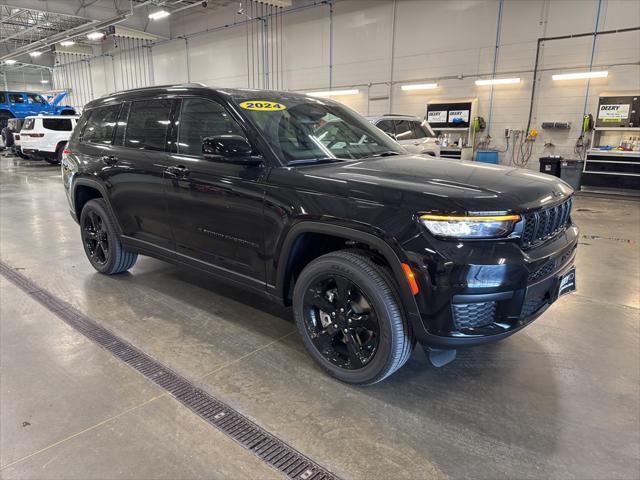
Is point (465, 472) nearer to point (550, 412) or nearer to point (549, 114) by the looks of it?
point (550, 412)

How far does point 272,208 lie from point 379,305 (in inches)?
32.1

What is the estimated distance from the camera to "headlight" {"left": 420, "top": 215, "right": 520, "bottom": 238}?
186 cm

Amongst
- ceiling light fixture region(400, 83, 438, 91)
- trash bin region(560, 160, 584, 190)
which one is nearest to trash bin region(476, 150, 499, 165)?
trash bin region(560, 160, 584, 190)

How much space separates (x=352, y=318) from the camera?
89.0 inches

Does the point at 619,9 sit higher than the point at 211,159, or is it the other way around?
the point at 619,9

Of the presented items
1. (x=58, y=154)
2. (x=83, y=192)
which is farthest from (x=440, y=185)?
(x=58, y=154)

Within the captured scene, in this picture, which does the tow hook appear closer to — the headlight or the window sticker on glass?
the headlight

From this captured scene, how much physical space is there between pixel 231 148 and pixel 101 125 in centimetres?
206

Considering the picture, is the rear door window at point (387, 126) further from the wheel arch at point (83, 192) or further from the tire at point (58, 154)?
the tire at point (58, 154)

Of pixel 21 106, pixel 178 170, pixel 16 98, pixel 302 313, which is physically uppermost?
pixel 16 98

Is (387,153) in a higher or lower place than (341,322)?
higher

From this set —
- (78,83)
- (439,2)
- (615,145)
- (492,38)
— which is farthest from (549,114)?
(78,83)

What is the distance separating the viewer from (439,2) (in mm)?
11586

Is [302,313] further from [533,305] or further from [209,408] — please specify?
[533,305]
